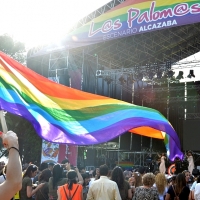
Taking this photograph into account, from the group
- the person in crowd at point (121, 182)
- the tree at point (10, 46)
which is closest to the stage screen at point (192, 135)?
the tree at point (10, 46)

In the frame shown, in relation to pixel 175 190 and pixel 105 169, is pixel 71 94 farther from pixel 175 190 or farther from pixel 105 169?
pixel 175 190

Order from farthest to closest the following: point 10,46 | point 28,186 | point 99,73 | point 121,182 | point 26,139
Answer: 1. point 10,46
2. point 26,139
3. point 99,73
4. point 28,186
5. point 121,182

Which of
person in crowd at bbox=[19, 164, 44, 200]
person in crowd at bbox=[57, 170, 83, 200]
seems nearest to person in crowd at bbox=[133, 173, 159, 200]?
person in crowd at bbox=[57, 170, 83, 200]

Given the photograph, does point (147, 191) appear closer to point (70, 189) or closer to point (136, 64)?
point (70, 189)

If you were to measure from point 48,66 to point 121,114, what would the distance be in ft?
42.8

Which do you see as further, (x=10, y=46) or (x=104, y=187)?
(x=10, y=46)

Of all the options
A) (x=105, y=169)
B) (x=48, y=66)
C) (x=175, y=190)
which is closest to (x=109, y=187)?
(x=105, y=169)

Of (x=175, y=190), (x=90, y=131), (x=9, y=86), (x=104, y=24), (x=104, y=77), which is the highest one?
(x=104, y=24)

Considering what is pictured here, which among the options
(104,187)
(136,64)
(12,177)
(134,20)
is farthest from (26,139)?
(12,177)

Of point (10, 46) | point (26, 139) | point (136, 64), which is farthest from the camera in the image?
point (10, 46)

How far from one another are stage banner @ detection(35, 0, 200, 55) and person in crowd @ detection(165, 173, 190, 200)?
8.09m

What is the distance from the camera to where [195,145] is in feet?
58.5

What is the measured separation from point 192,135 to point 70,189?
14.3m

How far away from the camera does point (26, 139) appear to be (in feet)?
72.7
